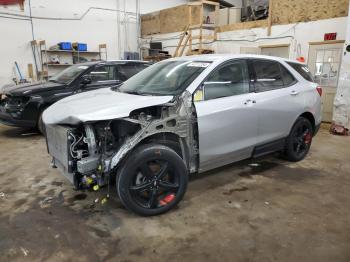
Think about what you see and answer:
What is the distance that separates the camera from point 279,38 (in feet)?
24.1

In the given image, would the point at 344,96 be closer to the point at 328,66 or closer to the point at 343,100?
the point at 343,100

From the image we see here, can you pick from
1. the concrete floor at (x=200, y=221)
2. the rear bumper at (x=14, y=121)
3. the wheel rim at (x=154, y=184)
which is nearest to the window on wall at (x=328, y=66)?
the concrete floor at (x=200, y=221)

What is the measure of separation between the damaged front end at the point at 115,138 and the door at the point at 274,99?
41.1 inches

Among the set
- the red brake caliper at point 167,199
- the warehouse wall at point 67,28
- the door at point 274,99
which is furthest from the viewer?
the warehouse wall at point 67,28

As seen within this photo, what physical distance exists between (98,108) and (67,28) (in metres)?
8.61

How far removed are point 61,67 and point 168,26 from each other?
3964 millimetres

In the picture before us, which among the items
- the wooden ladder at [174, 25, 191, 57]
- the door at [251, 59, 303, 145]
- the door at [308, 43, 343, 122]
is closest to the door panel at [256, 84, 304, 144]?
the door at [251, 59, 303, 145]

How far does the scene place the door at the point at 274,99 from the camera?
345cm

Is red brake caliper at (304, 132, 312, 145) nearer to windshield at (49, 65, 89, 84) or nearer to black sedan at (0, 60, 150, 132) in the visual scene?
black sedan at (0, 60, 150, 132)

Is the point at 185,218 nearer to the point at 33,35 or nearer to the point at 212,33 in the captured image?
the point at 212,33

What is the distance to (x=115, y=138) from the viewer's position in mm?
2689

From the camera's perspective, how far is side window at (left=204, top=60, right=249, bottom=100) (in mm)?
3006

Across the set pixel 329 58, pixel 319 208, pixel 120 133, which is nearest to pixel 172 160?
pixel 120 133

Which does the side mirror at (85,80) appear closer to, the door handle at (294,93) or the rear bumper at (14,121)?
the rear bumper at (14,121)
